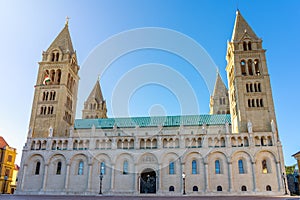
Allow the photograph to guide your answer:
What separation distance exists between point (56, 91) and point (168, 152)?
89.6 feet

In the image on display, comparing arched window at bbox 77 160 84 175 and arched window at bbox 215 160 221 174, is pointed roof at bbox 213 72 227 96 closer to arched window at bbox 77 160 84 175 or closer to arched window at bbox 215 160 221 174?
arched window at bbox 215 160 221 174

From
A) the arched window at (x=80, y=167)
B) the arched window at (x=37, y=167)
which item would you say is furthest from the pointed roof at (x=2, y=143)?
the arched window at (x=80, y=167)

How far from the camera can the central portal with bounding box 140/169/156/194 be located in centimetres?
4462

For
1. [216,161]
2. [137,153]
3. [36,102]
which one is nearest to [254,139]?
[216,161]

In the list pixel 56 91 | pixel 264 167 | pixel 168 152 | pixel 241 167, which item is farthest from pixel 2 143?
pixel 264 167

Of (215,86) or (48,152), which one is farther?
(215,86)

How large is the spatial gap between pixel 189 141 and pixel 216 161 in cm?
577

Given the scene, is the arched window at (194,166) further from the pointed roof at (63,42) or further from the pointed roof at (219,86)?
the pointed roof at (63,42)

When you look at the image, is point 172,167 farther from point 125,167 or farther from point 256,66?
point 256,66

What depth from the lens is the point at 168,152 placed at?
45.9m

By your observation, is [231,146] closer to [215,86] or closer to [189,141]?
[189,141]

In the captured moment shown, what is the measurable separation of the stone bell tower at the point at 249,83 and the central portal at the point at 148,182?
1807cm

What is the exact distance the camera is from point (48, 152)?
48.2 m

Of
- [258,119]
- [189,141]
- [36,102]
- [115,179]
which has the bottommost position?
[115,179]
